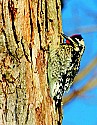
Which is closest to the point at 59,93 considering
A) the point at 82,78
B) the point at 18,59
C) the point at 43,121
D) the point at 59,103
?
the point at 59,103

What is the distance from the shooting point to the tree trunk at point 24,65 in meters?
1.78

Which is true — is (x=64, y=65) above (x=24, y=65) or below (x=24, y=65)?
above

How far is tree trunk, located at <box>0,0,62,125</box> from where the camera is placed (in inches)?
70.2

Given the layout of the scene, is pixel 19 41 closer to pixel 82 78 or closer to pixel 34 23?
pixel 34 23

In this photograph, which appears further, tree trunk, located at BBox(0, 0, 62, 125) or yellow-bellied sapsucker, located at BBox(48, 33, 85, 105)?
yellow-bellied sapsucker, located at BBox(48, 33, 85, 105)

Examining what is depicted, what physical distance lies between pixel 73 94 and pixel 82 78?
0.83 feet

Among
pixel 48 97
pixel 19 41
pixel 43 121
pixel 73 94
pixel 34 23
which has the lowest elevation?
pixel 43 121

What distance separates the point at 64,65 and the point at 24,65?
44 centimetres

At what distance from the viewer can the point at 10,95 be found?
5.84ft

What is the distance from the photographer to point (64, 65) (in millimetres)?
2240

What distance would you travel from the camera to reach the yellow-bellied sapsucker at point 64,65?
6.90 feet

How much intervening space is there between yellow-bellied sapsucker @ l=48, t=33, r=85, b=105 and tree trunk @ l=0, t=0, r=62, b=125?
0.06 metres

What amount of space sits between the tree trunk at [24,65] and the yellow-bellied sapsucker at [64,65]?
55 mm

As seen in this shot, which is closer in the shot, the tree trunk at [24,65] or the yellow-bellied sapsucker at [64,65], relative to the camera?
the tree trunk at [24,65]
